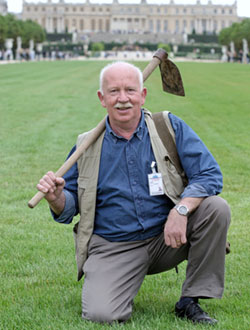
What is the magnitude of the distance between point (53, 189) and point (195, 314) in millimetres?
961

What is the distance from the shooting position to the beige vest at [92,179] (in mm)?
3602

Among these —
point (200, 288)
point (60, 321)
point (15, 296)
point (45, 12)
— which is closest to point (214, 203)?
point (200, 288)

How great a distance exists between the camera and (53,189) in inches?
135

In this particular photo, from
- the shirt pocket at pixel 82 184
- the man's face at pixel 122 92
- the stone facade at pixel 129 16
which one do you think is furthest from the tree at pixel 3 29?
the stone facade at pixel 129 16

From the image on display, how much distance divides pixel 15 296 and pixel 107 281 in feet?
2.30

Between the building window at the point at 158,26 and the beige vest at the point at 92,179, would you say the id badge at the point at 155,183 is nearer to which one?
the beige vest at the point at 92,179

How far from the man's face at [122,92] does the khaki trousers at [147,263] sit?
604 mm

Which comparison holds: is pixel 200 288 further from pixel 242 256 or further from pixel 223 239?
pixel 242 256

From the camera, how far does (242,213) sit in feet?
20.9

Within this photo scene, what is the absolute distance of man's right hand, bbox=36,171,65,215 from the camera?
340 centimetres

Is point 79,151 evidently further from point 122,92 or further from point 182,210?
point 182,210

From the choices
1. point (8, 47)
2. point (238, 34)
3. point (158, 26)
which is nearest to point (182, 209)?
point (8, 47)

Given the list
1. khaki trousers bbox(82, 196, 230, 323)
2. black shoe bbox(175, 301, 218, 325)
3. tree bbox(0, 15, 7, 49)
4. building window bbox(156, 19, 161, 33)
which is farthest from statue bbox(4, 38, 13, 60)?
building window bbox(156, 19, 161, 33)

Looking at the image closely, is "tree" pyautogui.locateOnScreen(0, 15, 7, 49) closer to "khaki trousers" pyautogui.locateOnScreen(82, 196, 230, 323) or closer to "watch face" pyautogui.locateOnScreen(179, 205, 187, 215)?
"khaki trousers" pyautogui.locateOnScreen(82, 196, 230, 323)
